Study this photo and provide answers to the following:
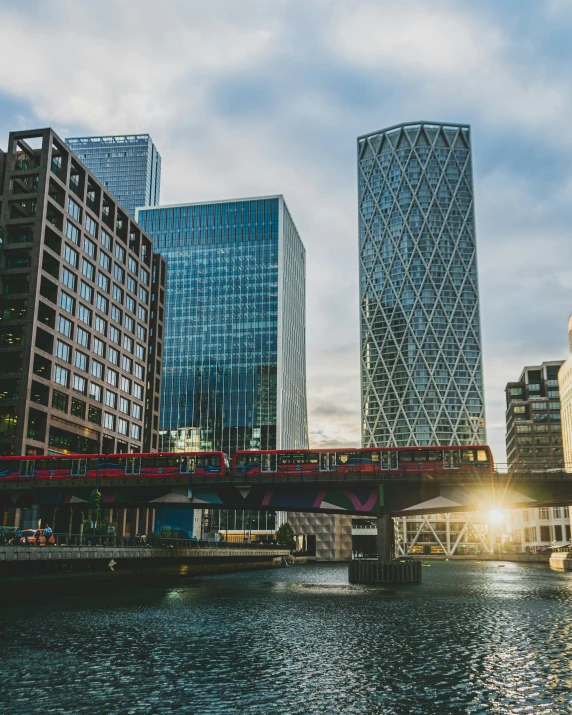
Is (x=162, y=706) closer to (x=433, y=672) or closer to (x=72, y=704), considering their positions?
(x=72, y=704)

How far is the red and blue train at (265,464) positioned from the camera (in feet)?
240

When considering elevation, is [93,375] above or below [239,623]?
above

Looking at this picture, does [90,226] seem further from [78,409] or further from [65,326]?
[78,409]

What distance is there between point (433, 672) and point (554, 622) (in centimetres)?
1841

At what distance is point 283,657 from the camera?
2942 cm

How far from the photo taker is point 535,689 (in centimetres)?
2348

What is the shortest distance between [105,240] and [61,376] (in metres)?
30.3

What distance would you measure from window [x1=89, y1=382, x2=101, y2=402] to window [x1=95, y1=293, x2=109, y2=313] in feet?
44.1

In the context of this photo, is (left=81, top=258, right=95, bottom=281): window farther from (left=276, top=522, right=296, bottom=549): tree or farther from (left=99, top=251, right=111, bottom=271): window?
(left=276, top=522, right=296, bottom=549): tree

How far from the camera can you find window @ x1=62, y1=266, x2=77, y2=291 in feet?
374

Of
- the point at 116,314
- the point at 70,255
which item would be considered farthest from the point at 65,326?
the point at 116,314

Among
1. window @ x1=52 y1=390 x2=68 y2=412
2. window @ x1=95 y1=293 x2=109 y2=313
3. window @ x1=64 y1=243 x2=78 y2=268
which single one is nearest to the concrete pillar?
window @ x1=52 y1=390 x2=68 y2=412

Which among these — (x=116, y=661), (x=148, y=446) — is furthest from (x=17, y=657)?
(x=148, y=446)

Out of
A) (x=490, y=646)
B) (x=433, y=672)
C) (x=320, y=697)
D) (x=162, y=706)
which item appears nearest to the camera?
(x=162, y=706)
